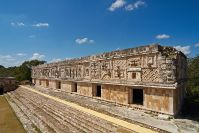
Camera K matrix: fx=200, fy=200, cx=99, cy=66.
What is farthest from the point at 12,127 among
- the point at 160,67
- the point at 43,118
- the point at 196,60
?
the point at 196,60

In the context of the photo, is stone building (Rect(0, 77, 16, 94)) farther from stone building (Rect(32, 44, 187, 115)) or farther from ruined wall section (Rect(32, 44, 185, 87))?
ruined wall section (Rect(32, 44, 185, 87))

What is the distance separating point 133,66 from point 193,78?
40.5ft

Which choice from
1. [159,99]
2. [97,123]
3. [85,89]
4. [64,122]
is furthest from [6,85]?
[159,99]

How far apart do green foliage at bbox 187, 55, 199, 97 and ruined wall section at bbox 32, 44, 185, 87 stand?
7.08 meters

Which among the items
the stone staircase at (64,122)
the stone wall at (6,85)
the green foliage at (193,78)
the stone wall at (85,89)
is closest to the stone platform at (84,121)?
the stone staircase at (64,122)

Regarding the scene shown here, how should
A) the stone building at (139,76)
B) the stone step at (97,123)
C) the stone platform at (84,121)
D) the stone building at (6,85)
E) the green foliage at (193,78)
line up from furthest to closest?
the stone building at (6,85)
the green foliage at (193,78)
the stone building at (139,76)
the stone step at (97,123)
the stone platform at (84,121)

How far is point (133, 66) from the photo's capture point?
941 centimetres

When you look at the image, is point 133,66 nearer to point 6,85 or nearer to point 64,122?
point 64,122

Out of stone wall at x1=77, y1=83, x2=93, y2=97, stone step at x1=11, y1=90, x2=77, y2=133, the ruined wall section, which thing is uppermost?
the ruined wall section

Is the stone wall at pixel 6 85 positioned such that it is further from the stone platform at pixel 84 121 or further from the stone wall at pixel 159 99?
the stone wall at pixel 159 99

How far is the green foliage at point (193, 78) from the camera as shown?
16369mm

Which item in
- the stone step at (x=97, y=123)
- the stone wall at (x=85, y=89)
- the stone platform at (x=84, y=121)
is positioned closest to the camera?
the stone platform at (x=84, y=121)

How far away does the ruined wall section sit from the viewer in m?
7.93

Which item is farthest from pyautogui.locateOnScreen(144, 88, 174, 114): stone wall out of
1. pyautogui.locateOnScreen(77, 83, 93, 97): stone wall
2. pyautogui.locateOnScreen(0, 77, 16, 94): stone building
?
pyautogui.locateOnScreen(0, 77, 16, 94): stone building
